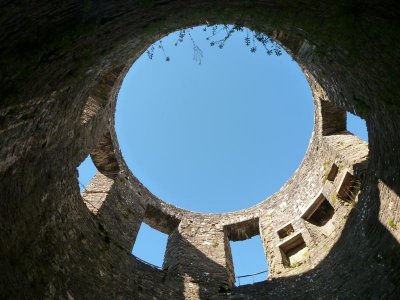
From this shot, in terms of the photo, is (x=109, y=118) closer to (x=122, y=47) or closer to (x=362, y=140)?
(x=122, y=47)

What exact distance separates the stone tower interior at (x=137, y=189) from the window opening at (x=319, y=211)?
30 mm

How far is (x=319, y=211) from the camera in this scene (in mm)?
9805

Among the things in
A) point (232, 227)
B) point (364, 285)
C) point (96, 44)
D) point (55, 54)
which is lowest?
point (364, 285)

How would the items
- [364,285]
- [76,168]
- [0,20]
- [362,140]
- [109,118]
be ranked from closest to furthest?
[0,20]
[364,285]
[76,168]
[362,140]
[109,118]

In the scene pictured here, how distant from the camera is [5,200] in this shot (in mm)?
4965

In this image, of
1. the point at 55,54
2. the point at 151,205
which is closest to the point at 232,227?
the point at 151,205

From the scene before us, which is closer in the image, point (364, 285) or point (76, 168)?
point (364, 285)

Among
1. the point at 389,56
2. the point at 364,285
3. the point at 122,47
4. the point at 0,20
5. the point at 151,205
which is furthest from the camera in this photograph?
the point at 151,205

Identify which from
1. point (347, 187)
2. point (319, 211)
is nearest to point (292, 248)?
point (319, 211)

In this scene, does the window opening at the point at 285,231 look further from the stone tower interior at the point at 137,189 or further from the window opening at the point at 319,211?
the window opening at the point at 319,211

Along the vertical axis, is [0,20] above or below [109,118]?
below

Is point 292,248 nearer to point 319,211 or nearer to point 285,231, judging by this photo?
point 285,231

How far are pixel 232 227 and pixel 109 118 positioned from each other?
5.03 meters

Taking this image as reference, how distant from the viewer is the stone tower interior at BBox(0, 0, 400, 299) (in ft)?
13.2
